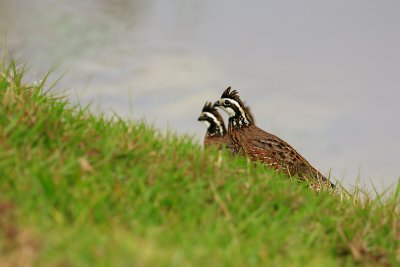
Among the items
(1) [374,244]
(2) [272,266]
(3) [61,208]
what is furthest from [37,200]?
(1) [374,244]

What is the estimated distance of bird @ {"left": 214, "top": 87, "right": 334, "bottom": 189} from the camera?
45.2ft

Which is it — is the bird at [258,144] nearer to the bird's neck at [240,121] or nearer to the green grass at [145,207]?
the bird's neck at [240,121]

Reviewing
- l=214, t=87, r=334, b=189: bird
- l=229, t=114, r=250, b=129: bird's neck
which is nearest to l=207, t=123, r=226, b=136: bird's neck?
l=214, t=87, r=334, b=189: bird

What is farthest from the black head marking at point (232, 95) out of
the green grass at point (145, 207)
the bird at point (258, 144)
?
the green grass at point (145, 207)

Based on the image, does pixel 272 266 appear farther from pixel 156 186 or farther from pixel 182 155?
pixel 182 155

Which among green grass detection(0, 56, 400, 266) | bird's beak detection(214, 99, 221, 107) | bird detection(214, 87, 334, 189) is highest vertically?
bird's beak detection(214, 99, 221, 107)

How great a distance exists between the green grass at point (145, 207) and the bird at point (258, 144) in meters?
3.88

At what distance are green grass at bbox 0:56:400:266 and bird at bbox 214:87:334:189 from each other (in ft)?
12.7

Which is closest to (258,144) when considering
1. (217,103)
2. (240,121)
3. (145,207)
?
(240,121)

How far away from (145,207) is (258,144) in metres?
6.85

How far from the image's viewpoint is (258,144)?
1390 cm

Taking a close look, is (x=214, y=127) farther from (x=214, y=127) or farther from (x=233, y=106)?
(x=233, y=106)

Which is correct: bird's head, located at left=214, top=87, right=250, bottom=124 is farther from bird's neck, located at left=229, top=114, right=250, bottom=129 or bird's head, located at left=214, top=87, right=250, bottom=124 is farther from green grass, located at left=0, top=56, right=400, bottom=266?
green grass, located at left=0, top=56, right=400, bottom=266

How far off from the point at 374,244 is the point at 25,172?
4.16 m
